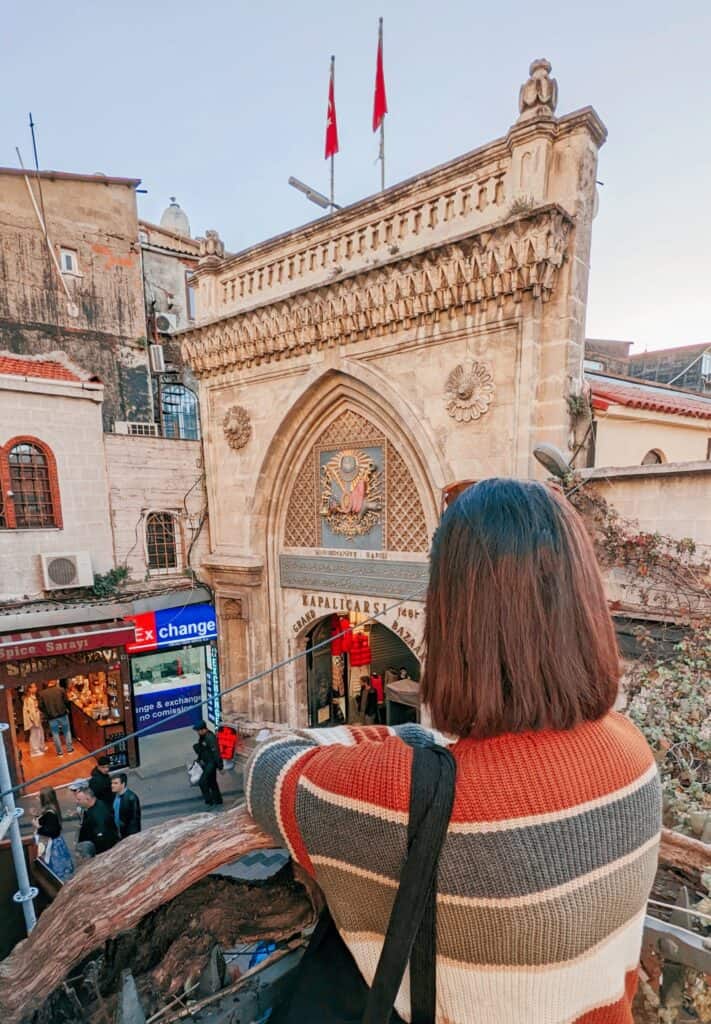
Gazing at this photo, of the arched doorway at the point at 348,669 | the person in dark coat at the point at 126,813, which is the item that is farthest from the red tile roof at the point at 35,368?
the person in dark coat at the point at 126,813

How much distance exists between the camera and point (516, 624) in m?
0.86

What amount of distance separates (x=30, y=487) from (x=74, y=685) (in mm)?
4263

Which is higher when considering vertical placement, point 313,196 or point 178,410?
point 313,196

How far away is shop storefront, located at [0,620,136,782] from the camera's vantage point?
8211mm

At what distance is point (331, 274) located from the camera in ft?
24.6

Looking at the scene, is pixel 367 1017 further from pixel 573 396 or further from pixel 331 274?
pixel 331 274

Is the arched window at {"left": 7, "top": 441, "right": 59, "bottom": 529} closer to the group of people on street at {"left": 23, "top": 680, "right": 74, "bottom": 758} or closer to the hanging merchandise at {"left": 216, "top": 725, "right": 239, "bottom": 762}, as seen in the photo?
the group of people on street at {"left": 23, "top": 680, "right": 74, "bottom": 758}

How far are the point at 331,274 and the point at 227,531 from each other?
4948 mm

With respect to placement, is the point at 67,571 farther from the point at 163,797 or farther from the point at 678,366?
the point at 678,366

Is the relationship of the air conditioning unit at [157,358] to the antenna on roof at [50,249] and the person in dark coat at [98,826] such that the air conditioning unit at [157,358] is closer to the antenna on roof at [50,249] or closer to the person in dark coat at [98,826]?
the antenna on roof at [50,249]

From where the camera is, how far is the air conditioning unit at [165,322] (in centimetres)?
1395

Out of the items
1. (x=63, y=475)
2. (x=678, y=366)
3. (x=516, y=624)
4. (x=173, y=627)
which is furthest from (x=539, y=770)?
(x=678, y=366)

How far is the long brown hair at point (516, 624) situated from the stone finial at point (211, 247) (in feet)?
31.8

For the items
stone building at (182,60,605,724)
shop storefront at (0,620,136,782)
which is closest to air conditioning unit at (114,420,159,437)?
stone building at (182,60,605,724)
